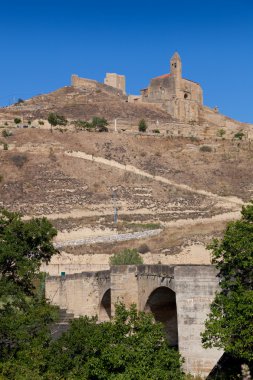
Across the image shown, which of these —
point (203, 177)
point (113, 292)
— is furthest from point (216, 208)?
point (113, 292)

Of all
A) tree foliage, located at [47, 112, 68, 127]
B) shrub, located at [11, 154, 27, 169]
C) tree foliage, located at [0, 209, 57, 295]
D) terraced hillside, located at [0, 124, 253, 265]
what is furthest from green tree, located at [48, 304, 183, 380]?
tree foliage, located at [47, 112, 68, 127]

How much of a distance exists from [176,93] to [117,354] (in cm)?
8979

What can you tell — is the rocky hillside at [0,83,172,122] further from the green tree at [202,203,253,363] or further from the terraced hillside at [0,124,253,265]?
the green tree at [202,203,253,363]

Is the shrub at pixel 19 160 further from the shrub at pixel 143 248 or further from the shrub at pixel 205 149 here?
the shrub at pixel 143 248

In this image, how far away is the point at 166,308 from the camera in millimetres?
25297

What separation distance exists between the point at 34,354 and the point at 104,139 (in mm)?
64492

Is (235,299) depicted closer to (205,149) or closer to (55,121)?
(205,149)

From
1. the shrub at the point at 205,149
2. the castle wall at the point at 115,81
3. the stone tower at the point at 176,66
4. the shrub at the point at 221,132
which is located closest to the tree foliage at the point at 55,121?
the shrub at the point at 205,149

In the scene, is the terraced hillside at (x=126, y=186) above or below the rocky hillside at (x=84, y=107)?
below

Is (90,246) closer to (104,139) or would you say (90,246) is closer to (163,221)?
(163,221)

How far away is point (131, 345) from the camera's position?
16250 millimetres

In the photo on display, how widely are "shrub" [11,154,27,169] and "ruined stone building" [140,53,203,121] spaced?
3556 centimetres

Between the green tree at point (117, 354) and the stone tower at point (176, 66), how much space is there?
87.1 meters

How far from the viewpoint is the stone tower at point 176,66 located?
10125 cm
